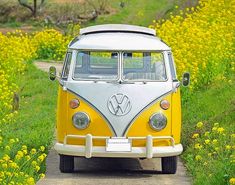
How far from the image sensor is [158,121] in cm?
1081

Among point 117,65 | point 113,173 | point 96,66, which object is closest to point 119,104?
point 117,65

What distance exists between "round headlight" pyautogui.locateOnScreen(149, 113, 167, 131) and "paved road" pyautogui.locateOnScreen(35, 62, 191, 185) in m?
0.74

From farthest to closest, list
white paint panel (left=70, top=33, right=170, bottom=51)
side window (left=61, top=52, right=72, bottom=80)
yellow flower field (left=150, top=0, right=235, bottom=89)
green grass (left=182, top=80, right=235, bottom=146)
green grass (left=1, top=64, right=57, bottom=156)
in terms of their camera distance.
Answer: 1. yellow flower field (left=150, top=0, right=235, bottom=89)
2. green grass (left=1, top=64, right=57, bottom=156)
3. green grass (left=182, top=80, right=235, bottom=146)
4. side window (left=61, top=52, right=72, bottom=80)
5. white paint panel (left=70, top=33, right=170, bottom=51)

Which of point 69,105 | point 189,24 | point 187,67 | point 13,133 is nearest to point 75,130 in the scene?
point 69,105

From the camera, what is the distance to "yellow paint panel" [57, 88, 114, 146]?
10703 millimetres

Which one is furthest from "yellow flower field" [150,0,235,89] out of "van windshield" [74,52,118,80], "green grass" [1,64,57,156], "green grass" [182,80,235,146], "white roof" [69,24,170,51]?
"van windshield" [74,52,118,80]

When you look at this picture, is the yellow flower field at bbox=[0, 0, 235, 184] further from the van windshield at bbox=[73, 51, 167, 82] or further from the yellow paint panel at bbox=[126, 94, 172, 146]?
the van windshield at bbox=[73, 51, 167, 82]

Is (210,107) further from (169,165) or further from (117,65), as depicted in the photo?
(117,65)

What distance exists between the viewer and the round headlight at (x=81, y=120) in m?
10.8

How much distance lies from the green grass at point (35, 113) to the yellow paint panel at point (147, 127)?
243 cm

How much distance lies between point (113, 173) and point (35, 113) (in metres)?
6.21

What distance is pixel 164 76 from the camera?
11.2 metres

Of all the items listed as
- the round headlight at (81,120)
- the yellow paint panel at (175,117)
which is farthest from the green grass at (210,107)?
the round headlight at (81,120)

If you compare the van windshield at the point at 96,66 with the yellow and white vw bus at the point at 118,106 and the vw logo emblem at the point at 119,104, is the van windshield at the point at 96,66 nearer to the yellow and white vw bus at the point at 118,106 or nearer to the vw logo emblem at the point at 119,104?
the yellow and white vw bus at the point at 118,106
